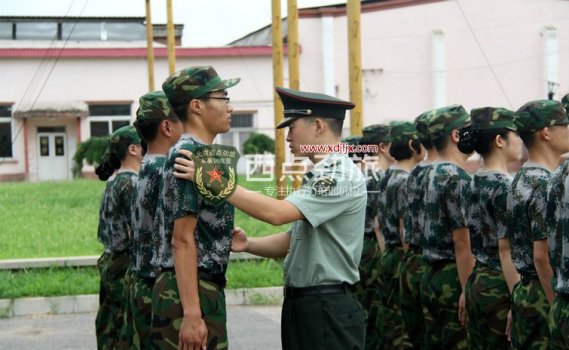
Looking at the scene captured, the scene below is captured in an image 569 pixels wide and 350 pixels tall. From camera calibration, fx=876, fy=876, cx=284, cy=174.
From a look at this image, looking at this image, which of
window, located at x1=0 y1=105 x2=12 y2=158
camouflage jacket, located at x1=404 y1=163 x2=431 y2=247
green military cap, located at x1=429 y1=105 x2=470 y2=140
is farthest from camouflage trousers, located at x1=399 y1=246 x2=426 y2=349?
window, located at x1=0 y1=105 x2=12 y2=158

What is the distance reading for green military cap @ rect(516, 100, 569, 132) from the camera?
4.47m

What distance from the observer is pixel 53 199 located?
20359 millimetres

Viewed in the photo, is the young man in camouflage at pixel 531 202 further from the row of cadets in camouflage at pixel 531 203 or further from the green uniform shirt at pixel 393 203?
the green uniform shirt at pixel 393 203

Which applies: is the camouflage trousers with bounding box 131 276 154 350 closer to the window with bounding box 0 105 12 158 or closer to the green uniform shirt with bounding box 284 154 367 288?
the green uniform shirt with bounding box 284 154 367 288

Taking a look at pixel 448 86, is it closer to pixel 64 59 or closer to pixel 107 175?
pixel 64 59

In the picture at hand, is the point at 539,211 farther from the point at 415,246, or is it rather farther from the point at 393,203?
the point at 393,203

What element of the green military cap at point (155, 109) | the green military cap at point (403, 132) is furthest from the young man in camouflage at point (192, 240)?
the green military cap at point (403, 132)

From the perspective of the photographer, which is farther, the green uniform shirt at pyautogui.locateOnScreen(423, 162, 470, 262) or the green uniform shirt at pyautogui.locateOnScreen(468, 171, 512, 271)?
the green uniform shirt at pyautogui.locateOnScreen(423, 162, 470, 262)

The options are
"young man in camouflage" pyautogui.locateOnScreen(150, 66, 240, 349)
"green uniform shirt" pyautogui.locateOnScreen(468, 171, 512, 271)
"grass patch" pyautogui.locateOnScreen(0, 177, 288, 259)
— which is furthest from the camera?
"grass patch" pyautogui.locateOnScreen(0, 177, 288, 259)

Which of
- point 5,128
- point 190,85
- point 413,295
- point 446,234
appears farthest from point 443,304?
point 5,128

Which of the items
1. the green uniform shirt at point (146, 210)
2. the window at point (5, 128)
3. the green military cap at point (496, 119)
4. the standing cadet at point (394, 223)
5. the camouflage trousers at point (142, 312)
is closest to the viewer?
the green uniform shirt at point (146, 210)

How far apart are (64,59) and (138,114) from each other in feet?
100

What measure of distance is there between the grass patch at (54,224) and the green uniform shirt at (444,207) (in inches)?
155

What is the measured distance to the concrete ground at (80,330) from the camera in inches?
334
